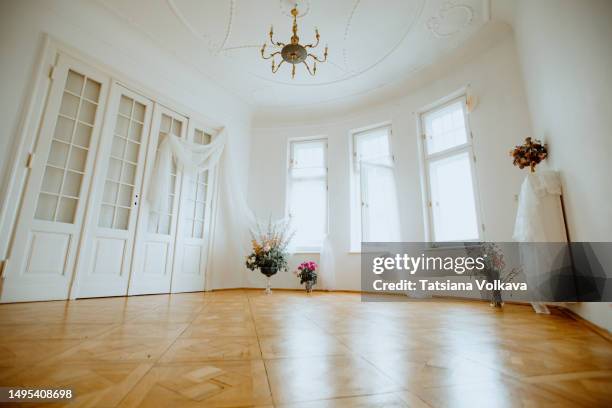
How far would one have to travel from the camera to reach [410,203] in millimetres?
4359

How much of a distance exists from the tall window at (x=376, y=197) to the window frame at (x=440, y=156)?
17.9 inches

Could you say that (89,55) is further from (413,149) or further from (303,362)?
(413,149)

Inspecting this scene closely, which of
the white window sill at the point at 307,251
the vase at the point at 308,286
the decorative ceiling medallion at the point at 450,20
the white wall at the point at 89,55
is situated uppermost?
the decorative ceiling medallion at the point at 450,20

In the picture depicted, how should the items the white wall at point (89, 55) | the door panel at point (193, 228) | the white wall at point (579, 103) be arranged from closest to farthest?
the white wall at point (579, 103), the white wall at point (89, 55), the door panel at point (193, 228)

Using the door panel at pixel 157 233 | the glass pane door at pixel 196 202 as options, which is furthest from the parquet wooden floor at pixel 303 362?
the glass pane door at pixel 196 202

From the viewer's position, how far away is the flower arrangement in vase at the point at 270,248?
4.24 m

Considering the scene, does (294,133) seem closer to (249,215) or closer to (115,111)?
(249,215)

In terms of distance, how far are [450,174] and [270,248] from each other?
113 inches

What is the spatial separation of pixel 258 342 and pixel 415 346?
72 cm

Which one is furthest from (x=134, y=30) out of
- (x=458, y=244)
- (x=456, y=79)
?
(x=458, y=244)

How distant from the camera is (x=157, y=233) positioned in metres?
3.80

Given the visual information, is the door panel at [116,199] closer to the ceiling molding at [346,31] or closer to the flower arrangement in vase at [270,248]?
the flower arrangement in vase at [270,248]

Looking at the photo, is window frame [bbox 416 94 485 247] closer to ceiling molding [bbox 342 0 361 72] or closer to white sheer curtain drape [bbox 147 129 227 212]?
ceiling molding [bbox 342 0 361 72]

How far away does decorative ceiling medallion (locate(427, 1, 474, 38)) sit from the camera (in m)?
3.33
